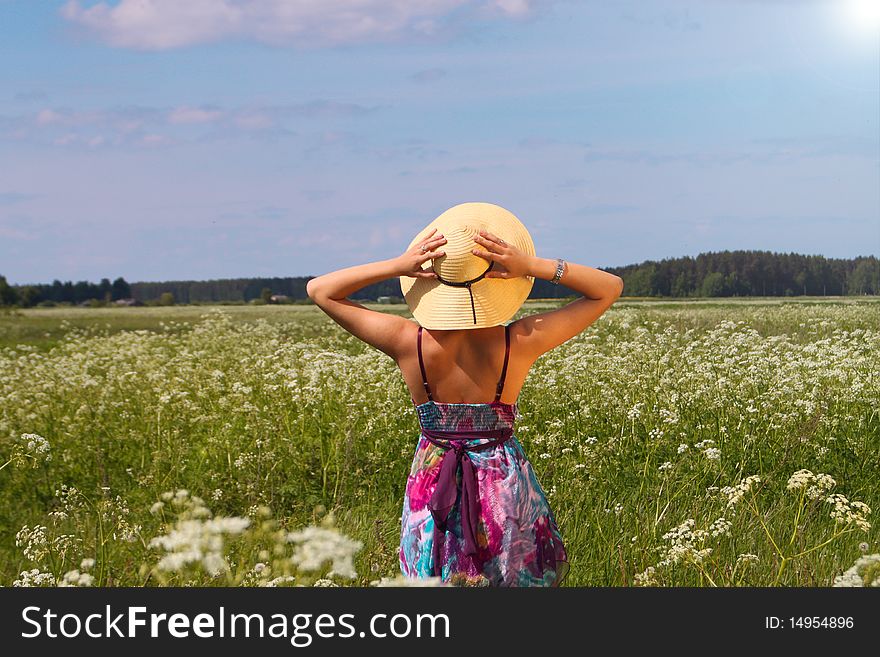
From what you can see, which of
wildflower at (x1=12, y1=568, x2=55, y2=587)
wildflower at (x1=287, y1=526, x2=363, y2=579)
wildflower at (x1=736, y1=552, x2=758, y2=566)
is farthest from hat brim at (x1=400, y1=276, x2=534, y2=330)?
wildflower at (x1=12, y1=568, x2=55, y2=587)

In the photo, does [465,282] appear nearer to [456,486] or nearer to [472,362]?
[472,362]

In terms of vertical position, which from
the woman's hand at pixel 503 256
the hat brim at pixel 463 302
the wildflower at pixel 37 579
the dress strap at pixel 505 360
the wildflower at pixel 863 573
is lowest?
the wildflower at pixel 37 579

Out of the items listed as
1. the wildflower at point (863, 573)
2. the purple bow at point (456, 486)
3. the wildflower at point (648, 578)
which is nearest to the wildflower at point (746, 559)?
the wildflower at point (648, 578)

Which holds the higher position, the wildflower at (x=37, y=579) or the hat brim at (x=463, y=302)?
the hat brim at (x=463, y=302)

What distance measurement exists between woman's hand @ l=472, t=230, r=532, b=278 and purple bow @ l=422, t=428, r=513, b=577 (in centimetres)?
66

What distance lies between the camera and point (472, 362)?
386 cm

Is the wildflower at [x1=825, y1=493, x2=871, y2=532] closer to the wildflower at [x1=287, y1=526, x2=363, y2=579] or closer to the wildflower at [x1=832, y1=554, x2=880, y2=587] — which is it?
the wildflower at [x1=832, y1=554, x2=880, y2=587]

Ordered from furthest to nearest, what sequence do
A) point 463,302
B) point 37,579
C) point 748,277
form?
1. point 748,277
2. point 37,579
3. point 463,302

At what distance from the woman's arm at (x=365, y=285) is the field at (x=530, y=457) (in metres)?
1.01

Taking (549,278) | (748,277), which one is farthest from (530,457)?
(748,277)

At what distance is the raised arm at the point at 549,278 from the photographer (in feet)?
12.3

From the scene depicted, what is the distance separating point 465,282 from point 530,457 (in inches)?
131

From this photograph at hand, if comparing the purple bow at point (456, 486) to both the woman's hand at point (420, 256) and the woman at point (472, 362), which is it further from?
the woman's hand at point (420, 256)
